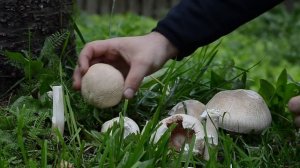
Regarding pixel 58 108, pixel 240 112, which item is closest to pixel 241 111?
pixel 240 112

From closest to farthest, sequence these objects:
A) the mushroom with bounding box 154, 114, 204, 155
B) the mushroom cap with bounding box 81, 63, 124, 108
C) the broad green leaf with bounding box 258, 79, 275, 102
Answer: the mushroom with bounding box 154, 114, 204, 155 → the mushroom cap with bounding box 81, 63, 124, 108 → the broad green leaf with bounding box 258, 79, 275, 102

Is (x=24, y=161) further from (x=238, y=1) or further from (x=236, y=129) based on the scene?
(x=238, y=1)

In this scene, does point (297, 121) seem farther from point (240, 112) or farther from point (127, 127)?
point (127, 127)

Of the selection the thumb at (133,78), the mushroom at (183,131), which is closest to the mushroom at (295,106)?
the mushroom at (183,131)

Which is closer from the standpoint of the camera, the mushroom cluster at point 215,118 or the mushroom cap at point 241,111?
the mushroom cluster at point 215,118

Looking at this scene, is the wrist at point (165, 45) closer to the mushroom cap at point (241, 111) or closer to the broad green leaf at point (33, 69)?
the mushroom cap at point (241, 111)

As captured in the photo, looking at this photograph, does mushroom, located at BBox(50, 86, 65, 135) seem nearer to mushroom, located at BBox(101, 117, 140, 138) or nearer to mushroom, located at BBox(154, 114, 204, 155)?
mushroom, located at BBox(101, 117, 140, 138)

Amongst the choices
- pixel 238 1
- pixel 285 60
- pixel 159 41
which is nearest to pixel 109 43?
pixel 159 41

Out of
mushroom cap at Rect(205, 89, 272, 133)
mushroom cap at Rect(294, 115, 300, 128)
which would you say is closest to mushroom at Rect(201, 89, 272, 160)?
mushroom cap at Rect(205, 89, 272, 133)
